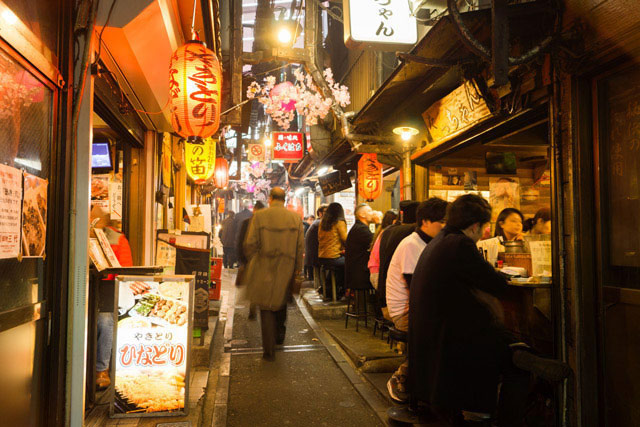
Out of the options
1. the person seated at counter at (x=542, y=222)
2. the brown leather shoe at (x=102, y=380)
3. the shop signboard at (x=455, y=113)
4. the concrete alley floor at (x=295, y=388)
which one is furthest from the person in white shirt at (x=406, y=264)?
the brown leather shoe at (x=102, y=380)

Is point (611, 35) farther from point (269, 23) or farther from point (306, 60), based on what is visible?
point (269, 23)

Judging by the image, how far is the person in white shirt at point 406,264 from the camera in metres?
5.23

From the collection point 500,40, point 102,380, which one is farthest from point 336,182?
point 500,40

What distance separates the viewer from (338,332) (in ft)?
30.9

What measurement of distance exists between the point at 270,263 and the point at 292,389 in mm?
2080

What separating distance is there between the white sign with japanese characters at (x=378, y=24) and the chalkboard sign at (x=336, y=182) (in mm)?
7922

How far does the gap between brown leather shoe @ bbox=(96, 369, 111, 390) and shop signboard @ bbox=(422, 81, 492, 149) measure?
6.05m

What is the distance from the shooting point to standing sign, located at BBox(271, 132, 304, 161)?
2045 cm

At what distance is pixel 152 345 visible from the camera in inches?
185

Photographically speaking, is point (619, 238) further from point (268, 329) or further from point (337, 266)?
point (337, 266)

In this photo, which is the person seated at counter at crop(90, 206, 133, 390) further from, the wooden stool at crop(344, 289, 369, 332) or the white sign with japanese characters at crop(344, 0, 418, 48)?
the wooden stool at crop(344, 289, 369, 332)

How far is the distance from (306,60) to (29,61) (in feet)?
31.3

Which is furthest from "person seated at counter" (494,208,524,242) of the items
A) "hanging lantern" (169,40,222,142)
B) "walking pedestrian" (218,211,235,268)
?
"walking pedestrian" (218,211,235,268)

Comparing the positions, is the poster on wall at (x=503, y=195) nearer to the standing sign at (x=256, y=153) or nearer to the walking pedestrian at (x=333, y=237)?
the walking pedestrian at (x=333, y=237)
